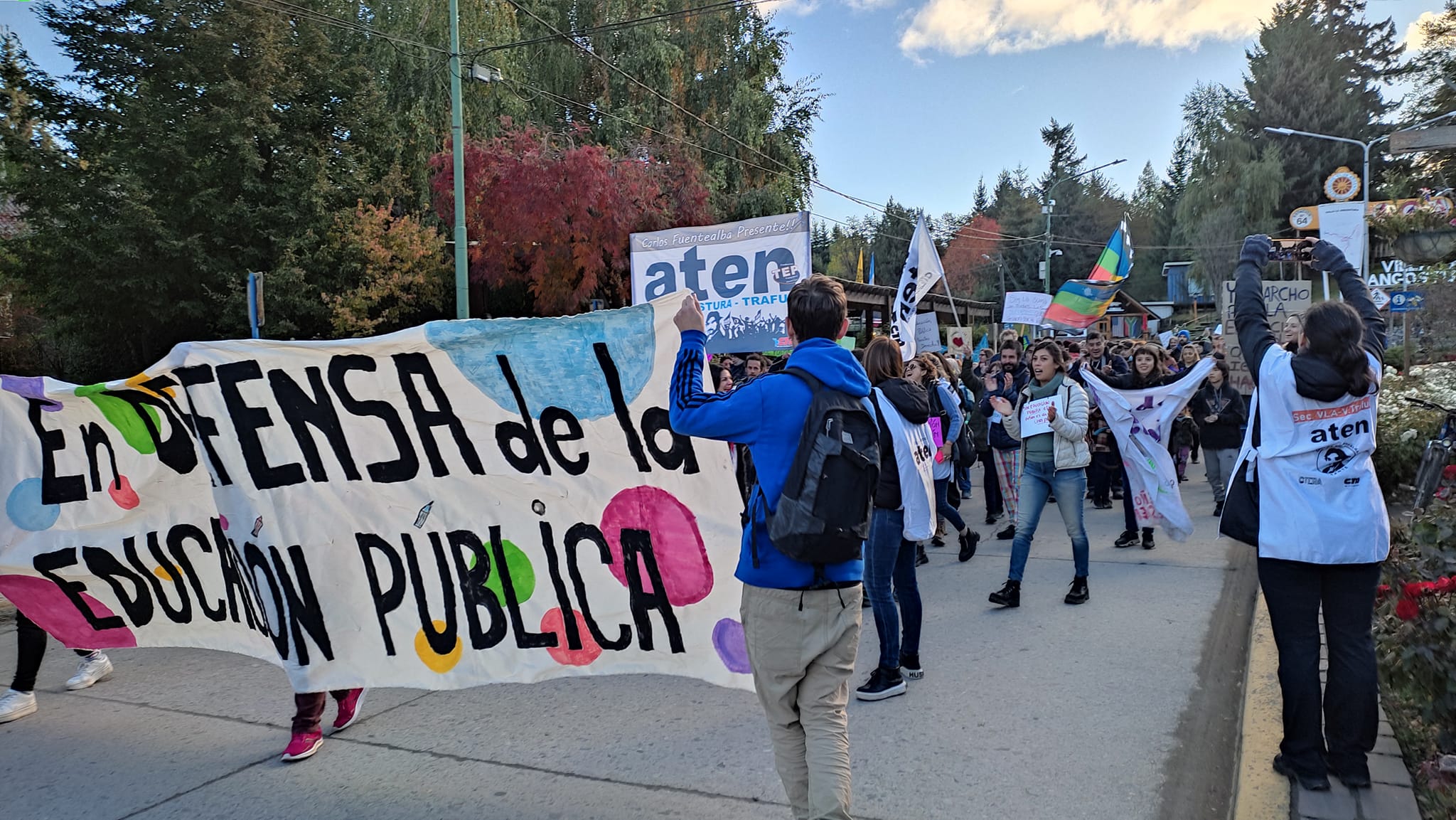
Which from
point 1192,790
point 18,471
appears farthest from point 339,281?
point 1192,790

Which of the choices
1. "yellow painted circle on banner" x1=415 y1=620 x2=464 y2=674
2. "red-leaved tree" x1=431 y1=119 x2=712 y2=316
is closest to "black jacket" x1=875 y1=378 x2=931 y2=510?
"yellow painted circle on banner" x1=415 y1=620 x2=464 y2=674

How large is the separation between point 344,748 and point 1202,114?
5986 centimetres

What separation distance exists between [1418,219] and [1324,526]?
9867 mm

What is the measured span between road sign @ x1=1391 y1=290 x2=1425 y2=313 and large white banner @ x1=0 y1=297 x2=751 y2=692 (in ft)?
46.5

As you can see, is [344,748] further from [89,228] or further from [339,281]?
[89,228]

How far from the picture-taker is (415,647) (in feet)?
12.8

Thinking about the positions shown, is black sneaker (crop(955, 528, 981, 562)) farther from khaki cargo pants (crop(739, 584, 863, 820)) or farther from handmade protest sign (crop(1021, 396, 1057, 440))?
khaki cargo pants (crop(739, 584, 863, 820))

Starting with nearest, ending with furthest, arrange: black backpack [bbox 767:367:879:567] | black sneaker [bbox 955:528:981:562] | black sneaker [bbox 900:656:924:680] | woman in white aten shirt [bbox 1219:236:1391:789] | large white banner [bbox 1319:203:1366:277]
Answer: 1. black backpack [bbox 767:367:879:567]
2. woman in white aten shirt [bbox 1219:236:1391:789]
3. black sneaker [bbox 900:656:924:680]
4. black sneaker [bbox 955:528:981:562]
5. large white banner [bbox 1319:203:1366:277]

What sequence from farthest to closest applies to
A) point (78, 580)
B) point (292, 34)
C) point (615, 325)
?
point (292, 34) → point (78, 580) → point (615, 325)

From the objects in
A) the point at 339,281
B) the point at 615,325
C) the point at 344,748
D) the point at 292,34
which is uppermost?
the point at 292,34

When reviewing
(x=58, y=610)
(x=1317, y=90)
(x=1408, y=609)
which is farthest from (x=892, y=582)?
(x=1317, y=90)

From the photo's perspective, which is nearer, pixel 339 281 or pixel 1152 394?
pixel 1152 394

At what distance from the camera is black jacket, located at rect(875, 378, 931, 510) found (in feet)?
15.5

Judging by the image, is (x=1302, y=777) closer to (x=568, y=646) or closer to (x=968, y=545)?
(x=568, y=646)
